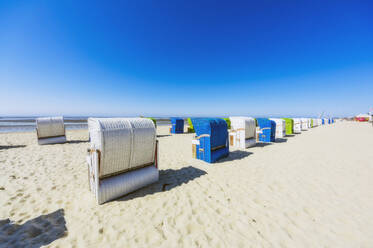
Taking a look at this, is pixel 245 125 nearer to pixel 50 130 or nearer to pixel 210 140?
pixel 210 140

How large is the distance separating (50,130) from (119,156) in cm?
1167

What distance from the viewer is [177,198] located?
4.25 meters

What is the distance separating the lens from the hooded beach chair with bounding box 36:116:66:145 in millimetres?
11030

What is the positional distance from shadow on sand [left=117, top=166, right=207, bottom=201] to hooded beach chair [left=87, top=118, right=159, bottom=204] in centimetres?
19

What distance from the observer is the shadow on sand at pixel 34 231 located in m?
2.76

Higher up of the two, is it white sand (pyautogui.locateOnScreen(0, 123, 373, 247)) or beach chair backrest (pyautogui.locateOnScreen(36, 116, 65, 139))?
beach chair backrest (pyautogui.locateOnScreen(36, 116, 65, 139))

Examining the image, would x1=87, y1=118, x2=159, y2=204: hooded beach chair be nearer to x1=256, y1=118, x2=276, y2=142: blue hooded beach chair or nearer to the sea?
x1=256, y1=118, x2=276, y2=142: blue hooded beach chair

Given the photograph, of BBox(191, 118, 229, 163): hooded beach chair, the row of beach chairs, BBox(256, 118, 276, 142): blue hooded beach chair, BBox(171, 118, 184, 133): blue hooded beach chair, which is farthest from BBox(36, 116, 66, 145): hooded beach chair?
BBox(256, 118, 276, 142): blue hooded beach chair

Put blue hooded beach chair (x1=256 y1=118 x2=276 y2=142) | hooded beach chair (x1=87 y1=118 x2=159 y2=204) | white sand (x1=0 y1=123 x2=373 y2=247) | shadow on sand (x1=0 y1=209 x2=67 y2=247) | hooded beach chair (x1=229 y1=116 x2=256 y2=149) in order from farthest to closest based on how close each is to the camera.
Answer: blue hooded beach chair (x1=256 y1=118 x2=276 y2=142)
hooded beach chair (x1=229 y1=116 x2=256 y2=149)
hooded beach chair (x1=87 y1=118 x2=159 y2=204)
white sand (x1=0 y1=123 x2=373 y2=247)
shadow on sand (x1=0 y1=209 x2=67 y2=247)

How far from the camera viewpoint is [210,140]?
738 centimetres

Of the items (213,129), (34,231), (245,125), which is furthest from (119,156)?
(245,125)

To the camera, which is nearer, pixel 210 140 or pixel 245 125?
pixel 210 140

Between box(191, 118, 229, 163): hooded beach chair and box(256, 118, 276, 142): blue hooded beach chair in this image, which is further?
box(256, 118, 276, 142): blue hooded beach chair

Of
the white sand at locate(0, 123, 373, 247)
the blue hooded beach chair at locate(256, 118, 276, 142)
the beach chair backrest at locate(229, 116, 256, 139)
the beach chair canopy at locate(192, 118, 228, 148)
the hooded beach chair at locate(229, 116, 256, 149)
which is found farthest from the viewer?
the blue hooded beach chair at locate(256, 118, 276, 142)
